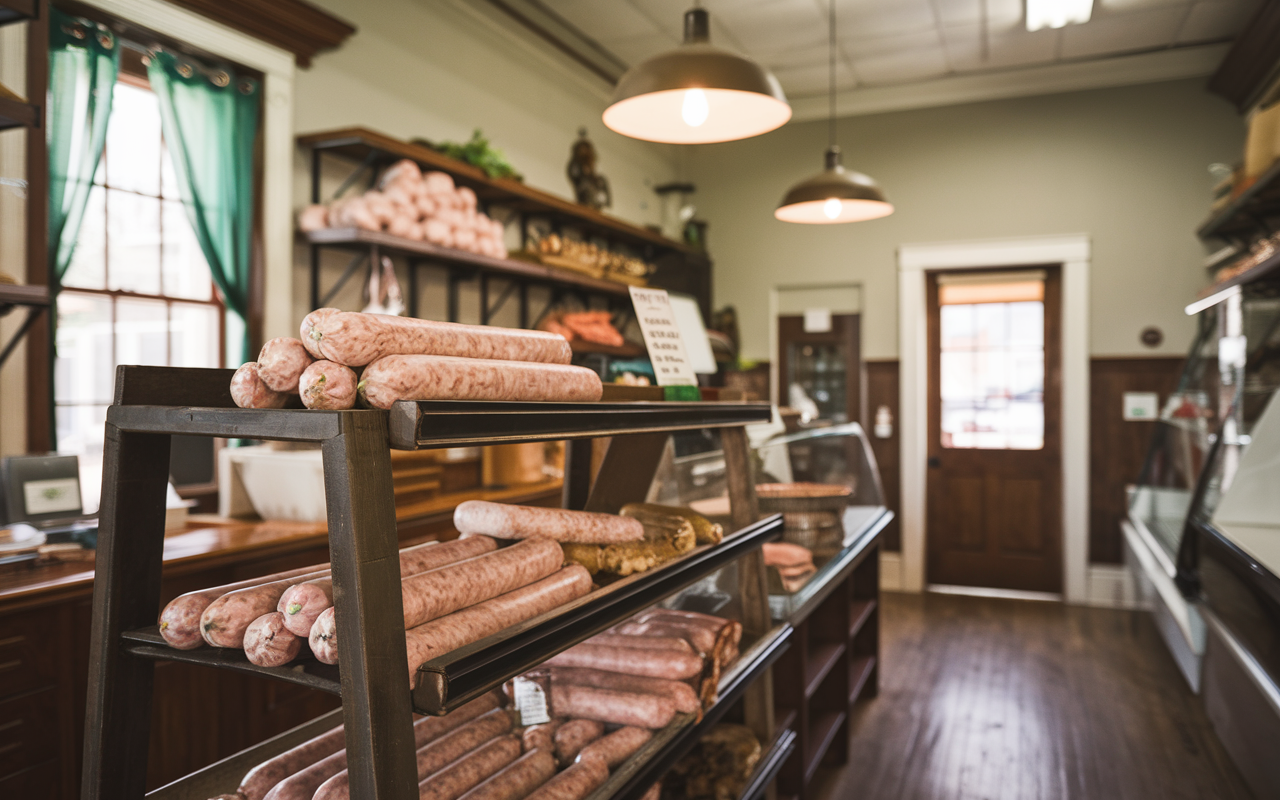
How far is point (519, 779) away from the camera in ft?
5.07

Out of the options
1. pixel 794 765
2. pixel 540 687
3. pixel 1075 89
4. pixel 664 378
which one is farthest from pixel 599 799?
pixel 1075 89

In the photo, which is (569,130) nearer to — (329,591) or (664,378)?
(664,378)

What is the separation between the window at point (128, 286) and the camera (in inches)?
117

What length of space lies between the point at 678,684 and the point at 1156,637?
470cm

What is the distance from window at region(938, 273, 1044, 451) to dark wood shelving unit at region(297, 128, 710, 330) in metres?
2.13

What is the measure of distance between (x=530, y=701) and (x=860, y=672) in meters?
2.64

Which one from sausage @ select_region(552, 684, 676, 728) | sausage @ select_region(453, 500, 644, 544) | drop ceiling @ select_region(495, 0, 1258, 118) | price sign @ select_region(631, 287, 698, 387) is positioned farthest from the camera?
drop ceiling @ select_region(495, 0, 1258, 118)

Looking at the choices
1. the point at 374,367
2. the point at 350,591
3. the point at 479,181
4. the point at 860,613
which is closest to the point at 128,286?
the point at 479,181

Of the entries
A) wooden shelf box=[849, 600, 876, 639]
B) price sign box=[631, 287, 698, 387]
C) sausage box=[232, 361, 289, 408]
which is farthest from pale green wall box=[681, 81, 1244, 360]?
sausage box=[232, 361, 289, 408]

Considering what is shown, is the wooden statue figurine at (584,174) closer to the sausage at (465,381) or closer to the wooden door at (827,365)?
the wooden door at (827,365)

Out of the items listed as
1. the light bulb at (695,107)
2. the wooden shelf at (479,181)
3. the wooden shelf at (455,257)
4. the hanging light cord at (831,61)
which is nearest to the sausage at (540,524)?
the light bulb at (695,107)

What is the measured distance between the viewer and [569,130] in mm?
5809

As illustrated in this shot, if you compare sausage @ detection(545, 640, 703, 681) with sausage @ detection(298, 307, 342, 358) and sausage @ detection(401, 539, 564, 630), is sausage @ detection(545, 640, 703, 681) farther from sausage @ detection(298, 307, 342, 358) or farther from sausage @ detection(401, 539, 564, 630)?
→ sausage @ detection(298, 307, 342, 358)

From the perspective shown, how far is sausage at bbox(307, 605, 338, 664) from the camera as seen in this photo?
1.06 metres
